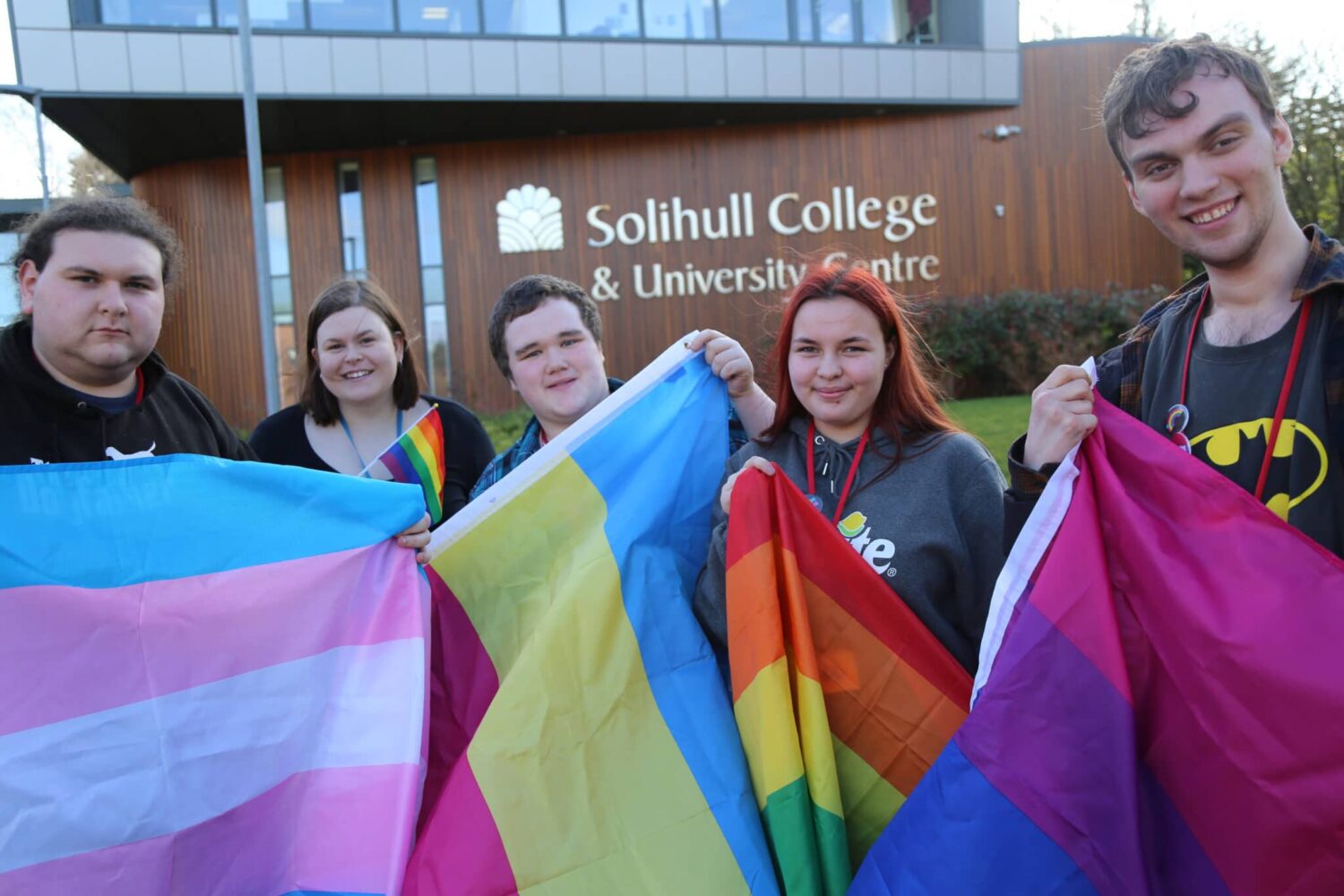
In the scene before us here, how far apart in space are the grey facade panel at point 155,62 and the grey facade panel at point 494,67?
442 cm

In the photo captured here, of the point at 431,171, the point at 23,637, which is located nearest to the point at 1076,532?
the point at 23,637

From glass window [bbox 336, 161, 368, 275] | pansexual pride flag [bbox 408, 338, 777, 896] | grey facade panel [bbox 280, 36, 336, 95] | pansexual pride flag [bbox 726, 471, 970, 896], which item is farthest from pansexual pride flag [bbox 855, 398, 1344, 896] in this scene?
glass window [bbox 336, 161, 368, 275]

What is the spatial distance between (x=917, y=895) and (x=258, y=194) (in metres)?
10.9

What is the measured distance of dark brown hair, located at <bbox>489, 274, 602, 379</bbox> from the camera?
3.08 metres

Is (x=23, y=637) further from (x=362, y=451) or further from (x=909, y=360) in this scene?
(x=909, y=360)

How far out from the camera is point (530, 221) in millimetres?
17891

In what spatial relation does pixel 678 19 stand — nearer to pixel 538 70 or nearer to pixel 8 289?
pixel 538 70

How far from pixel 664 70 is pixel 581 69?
55.9 inches

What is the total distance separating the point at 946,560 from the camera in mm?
2365

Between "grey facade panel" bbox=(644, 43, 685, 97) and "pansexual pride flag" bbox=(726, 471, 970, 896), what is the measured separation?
15.7m

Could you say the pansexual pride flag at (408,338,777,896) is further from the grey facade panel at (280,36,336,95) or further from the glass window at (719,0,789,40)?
the glass window at (719,0,789,40)

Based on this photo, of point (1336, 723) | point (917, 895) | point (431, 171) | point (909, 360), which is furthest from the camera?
point (431, 171)

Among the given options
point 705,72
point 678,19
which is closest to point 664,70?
point 705,72

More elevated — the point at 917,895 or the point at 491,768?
the point at 491,768
